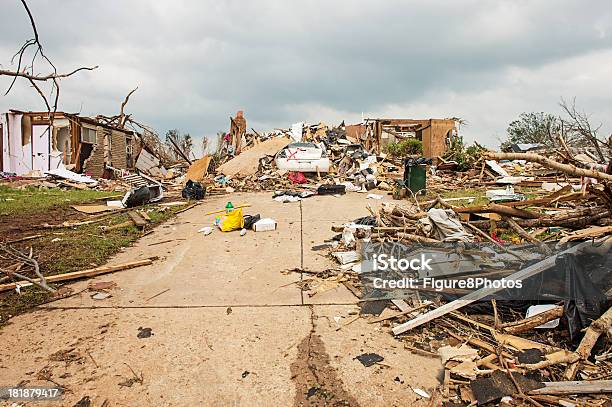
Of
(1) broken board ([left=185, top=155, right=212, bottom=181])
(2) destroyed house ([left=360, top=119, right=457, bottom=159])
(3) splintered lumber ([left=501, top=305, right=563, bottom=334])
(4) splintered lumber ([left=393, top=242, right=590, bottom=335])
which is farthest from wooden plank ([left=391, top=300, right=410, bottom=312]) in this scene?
(2) destroyed house ([left=360, top=119, right=457, bottom=159])

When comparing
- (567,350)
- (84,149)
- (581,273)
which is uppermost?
(84,149)

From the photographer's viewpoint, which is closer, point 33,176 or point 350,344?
point 350,344

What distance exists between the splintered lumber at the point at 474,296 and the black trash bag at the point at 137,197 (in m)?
8.63

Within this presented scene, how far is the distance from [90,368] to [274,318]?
1503 mm

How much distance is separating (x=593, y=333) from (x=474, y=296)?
3.04 feet

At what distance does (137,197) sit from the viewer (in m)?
10.1

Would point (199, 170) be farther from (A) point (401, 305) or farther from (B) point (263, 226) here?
(A) point (401, 305)

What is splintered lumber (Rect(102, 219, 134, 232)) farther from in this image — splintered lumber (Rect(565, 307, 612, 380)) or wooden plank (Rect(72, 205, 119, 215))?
splintered lumber (Rect(565, 307, 612, 380))

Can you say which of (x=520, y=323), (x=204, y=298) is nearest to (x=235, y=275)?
(x=204, y=298)

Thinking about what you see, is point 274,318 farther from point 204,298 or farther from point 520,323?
point 520,323

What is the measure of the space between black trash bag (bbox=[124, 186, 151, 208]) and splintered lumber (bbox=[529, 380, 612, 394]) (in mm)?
9721

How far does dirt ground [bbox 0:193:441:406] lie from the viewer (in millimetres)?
2469

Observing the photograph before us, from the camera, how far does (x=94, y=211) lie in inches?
359

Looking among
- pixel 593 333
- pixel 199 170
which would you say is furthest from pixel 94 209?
pixel 593 333
